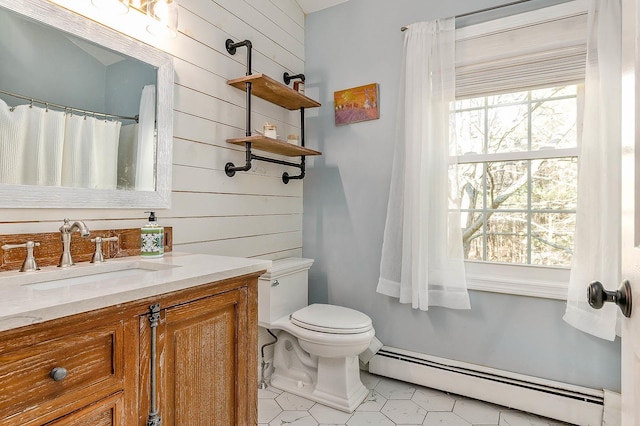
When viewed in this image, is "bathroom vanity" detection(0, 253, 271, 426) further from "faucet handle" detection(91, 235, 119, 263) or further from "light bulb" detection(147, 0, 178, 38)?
"light bulb" detection(147, 0, 178, 38)

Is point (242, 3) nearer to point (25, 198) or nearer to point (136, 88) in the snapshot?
point (136, 88)

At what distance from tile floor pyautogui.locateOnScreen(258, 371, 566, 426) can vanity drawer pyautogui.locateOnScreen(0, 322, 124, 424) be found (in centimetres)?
116

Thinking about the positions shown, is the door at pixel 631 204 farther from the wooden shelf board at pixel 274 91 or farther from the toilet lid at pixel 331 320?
the wooden shelf board at pixel 274 91

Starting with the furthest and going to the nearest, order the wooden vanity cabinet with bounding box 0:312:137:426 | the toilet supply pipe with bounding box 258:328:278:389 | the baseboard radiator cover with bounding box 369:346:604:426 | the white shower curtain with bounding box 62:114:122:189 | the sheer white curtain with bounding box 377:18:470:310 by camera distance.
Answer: the toilet supply pipe with bounding box 258:328:278:389 → the sheer white curtain with bounding box 377:18:470:310 → the baseboard radiator cover with bounding box 369:346:604:426 → the white shower curtain with bounding box 62:114:122:189 → the wooden vanity cabinet with bounding box 0:312:137:426

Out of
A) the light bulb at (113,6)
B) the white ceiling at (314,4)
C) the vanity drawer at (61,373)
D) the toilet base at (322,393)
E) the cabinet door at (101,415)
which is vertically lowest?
the toilet base at (322,393)

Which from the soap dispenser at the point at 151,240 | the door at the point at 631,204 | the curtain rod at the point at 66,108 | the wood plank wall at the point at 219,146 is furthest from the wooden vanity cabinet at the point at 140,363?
the door at the point at 631,204

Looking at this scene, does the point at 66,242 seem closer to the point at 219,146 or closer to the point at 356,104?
the point at 219,146

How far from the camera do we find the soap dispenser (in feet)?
4.64

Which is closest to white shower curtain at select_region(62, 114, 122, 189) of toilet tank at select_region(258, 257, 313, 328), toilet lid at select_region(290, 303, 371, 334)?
toilet tank at select_region(258, 257, 313, 328)

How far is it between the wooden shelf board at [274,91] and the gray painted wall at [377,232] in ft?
0.79

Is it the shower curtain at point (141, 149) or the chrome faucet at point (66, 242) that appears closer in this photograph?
the chrome faucet at point (66, 242)

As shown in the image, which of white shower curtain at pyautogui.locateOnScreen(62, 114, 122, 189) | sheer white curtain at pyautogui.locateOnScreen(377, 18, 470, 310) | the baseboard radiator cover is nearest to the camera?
white shower curtain at pyautogui.locateOnScreen(62, 114, 122, 189)

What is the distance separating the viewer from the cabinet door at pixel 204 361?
1009 mm

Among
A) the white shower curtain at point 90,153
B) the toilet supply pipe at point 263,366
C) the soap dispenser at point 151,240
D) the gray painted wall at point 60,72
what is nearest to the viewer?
the gray painted wall at point 60,72
